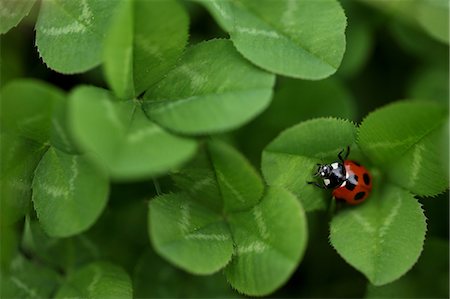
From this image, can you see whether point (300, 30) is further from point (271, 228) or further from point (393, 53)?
point (393, 53)

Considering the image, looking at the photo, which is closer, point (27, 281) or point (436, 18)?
point (27, 281)

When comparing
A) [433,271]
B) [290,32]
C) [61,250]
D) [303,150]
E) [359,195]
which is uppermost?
[290,32]

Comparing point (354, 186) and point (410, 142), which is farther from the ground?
point (410, 142)

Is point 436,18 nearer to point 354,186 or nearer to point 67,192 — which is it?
point 354,186

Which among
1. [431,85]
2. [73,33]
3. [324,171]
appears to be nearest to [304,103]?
[431,85]

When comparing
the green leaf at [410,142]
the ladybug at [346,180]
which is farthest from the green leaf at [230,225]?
the green leaf at [410,142]

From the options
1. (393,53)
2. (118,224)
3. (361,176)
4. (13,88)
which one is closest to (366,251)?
(361,176)

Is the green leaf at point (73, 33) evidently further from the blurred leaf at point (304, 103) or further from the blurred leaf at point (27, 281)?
the blurred leaf at point (304, 103)
